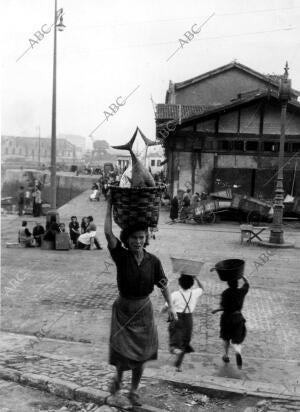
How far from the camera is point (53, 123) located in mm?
17688

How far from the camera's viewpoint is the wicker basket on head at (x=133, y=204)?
4703 millimetres

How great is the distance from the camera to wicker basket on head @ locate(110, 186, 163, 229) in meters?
4.70

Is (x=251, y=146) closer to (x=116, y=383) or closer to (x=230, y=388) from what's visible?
(x=230, y=388)

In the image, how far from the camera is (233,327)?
236 inches

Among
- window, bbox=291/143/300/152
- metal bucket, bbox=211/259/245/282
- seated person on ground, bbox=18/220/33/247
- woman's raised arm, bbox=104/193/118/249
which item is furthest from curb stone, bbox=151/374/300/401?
window, bbox=291/143/300/152

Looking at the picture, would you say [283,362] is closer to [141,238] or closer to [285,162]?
[141,238]

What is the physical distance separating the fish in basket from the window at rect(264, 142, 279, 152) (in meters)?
20.8

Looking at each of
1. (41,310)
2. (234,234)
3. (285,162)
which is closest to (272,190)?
A: (285,162)

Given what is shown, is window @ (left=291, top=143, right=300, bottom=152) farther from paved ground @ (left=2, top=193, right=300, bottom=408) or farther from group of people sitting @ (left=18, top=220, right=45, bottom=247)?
group of people sitting @ (left=18, top=220, right=45, bottom=247)

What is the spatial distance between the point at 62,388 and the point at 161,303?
4088 mm

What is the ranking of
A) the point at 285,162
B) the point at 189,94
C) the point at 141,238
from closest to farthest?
the point at 141,238
the point at 285,162
the point at 189,94

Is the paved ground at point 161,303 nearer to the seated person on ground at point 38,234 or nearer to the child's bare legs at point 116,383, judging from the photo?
the seated person on ground at point 38,234

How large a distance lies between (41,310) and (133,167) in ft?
14.9

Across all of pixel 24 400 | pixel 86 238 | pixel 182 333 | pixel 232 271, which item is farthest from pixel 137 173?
pixel 86 238
